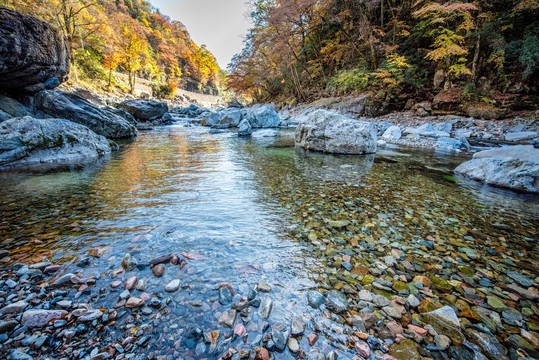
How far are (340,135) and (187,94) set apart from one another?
55392 millimetres

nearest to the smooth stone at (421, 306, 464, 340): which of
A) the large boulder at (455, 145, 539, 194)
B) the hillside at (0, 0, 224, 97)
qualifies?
the large boulder at (455, 145, 539, 194)

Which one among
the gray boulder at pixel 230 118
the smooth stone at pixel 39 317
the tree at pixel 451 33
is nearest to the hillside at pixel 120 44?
the gray boulder at pixel 230 118

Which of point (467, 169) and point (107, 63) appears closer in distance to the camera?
point (467, 169)

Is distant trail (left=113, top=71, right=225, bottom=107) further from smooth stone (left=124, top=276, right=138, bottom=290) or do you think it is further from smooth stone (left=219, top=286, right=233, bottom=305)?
smooth stone (left=219, top=286, right=233, bottom=305)

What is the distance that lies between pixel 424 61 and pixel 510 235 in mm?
16762

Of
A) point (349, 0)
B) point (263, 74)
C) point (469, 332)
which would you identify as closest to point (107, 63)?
point (263, 74)

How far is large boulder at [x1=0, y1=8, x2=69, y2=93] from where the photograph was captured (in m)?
5.76

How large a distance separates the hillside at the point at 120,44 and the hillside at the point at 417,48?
18.4 m

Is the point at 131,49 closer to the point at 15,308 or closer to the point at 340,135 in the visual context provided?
the point at 340,135

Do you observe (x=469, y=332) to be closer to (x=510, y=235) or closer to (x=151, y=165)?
(x=510, y=235)

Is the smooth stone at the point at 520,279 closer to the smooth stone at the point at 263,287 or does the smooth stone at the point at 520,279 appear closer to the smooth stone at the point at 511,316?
the smooth stone at the point at 511,316

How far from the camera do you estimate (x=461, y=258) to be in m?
1.82

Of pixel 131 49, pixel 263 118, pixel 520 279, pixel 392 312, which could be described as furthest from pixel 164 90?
pixel 520 279

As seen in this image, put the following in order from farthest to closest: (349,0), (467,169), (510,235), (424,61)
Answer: (349,0)
(424,61)
(467,169)
(510,235)
